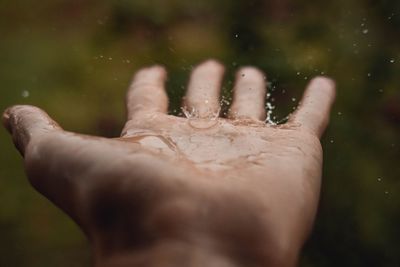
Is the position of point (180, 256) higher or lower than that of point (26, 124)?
lower

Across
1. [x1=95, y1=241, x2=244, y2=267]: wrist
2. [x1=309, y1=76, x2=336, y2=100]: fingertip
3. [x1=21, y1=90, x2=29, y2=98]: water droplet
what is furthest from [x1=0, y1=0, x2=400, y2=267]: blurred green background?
[x1=95, y1=241, x2=244, y2=267]: wrist

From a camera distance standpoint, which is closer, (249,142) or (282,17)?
(249,142)

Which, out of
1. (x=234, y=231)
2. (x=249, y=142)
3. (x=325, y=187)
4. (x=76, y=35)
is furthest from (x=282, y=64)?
(x=234, y=231)

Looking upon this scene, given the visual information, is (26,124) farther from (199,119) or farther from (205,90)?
(205,90)

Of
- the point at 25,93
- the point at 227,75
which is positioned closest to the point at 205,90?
the point at 227,75

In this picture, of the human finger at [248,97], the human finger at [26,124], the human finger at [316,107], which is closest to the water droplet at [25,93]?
the human finger at [248,97]

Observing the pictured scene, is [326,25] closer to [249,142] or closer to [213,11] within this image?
[213,11]

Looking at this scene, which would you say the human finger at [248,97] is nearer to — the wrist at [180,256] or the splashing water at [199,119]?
the splashing water at [199,119]
